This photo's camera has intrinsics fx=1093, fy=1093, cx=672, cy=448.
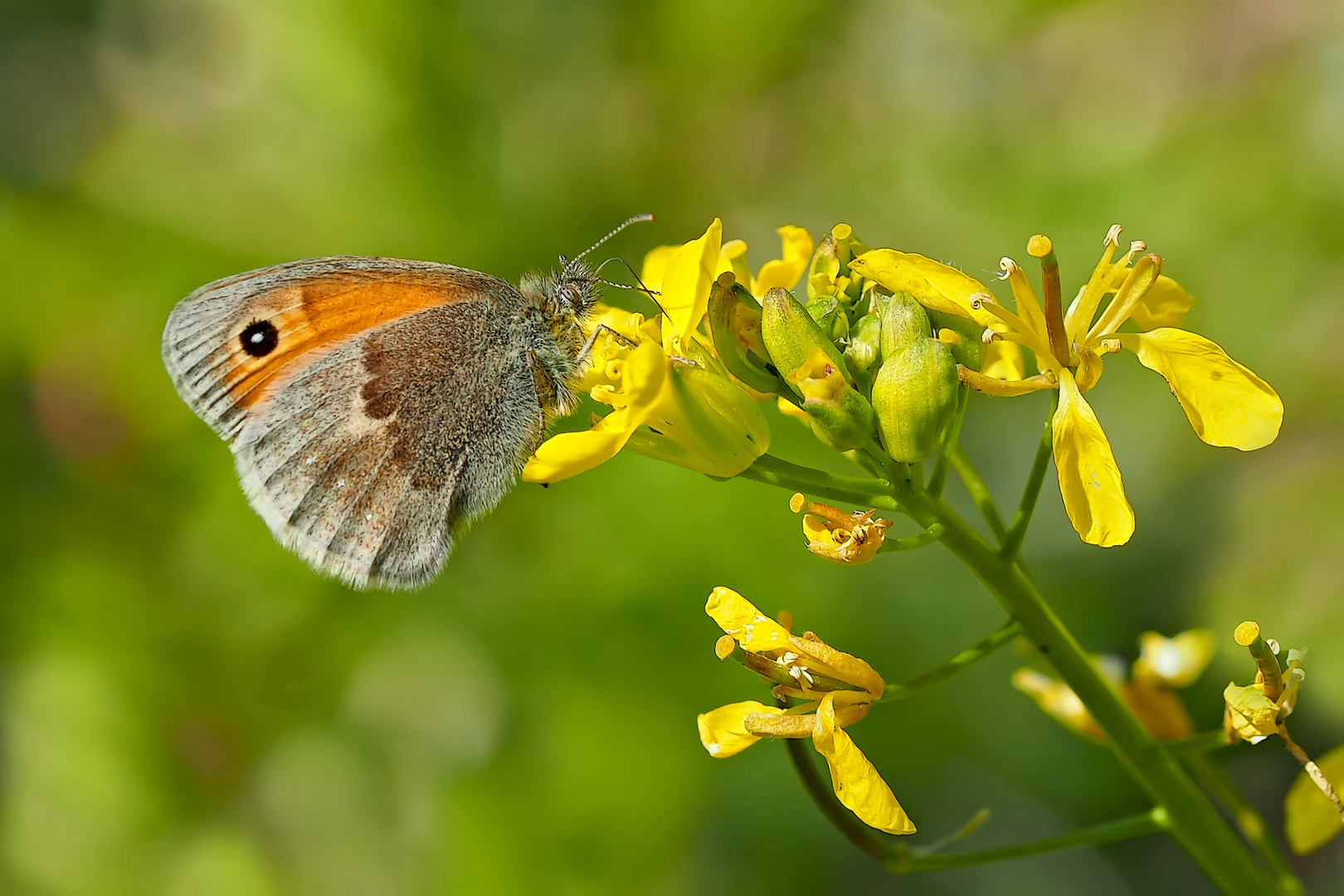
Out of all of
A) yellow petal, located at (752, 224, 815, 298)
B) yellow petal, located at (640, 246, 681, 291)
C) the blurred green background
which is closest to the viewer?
yellow petal, located at (752, 224, 815, 298)

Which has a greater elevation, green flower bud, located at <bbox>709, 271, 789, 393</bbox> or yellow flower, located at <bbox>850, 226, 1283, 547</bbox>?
green flower bud, located at <bbox>709, 271, 789, 393</bbox>

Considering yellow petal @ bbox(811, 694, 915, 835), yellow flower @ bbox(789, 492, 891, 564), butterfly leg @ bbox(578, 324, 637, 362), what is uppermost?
butterfly leg @ bbox(578, 324, 637, 362)

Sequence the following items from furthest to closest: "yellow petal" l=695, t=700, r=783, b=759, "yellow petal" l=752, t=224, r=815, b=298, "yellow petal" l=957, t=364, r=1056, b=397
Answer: "yellow petal" l=752, t=224, r=815, b=298 → "yellow petal" l=695, t=700, r=783, b=759 → "yellow petal" l=957, t=364, r=1056, b=397

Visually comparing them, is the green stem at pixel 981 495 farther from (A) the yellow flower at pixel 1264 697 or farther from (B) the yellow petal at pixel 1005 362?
(A) the yellow flower at pixel 1264 697

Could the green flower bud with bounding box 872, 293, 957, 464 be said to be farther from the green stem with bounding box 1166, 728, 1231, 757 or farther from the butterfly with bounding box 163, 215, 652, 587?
the butterfly with bounding box 163, 215, 652, 587

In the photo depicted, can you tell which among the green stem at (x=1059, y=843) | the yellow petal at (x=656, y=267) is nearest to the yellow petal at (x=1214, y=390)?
the green stem at (x=1059, y=843)

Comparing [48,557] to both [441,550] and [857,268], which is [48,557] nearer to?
[441,550]

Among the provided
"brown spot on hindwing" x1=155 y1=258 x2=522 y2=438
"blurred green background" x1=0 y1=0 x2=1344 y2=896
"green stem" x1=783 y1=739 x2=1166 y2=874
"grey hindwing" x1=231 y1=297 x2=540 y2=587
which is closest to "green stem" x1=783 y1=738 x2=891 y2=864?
"green stem" x1=783 y1=739 x2=1166 y2=874
